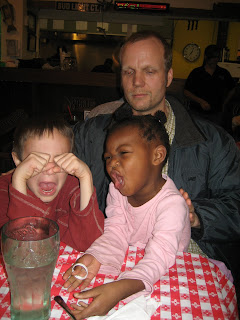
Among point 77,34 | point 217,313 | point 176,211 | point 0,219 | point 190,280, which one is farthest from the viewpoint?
point 77,34

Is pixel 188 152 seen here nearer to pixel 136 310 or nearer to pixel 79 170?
pixel 79 170

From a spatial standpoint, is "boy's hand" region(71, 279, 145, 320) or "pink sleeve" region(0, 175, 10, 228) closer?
"boy's hand" region(71, 279, 145, 320)

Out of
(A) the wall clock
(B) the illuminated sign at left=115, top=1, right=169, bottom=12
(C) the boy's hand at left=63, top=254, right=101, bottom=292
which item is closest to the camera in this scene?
(C) the boy's hand at left=63, top=254, right=101, bottom=292

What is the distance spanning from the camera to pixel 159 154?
1.25 m

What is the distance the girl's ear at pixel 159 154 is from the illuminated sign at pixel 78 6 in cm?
685

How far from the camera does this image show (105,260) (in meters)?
0.96

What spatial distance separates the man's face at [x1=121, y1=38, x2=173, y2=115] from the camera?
1.73 metres

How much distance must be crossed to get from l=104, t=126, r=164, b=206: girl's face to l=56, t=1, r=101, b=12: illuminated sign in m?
6.87

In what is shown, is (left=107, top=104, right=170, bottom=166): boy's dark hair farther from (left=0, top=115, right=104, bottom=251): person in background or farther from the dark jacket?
the dark jacket

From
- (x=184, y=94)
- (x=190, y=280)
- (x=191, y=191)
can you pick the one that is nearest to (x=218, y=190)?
(x=191, y=191)

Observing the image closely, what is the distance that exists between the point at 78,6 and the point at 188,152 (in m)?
6.79

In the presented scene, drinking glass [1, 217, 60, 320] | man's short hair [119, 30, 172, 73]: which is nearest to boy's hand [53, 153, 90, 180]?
drinking glass [1, 217, 60, 320]

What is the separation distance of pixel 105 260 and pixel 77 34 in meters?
8.61

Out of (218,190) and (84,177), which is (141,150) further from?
(218,190)
